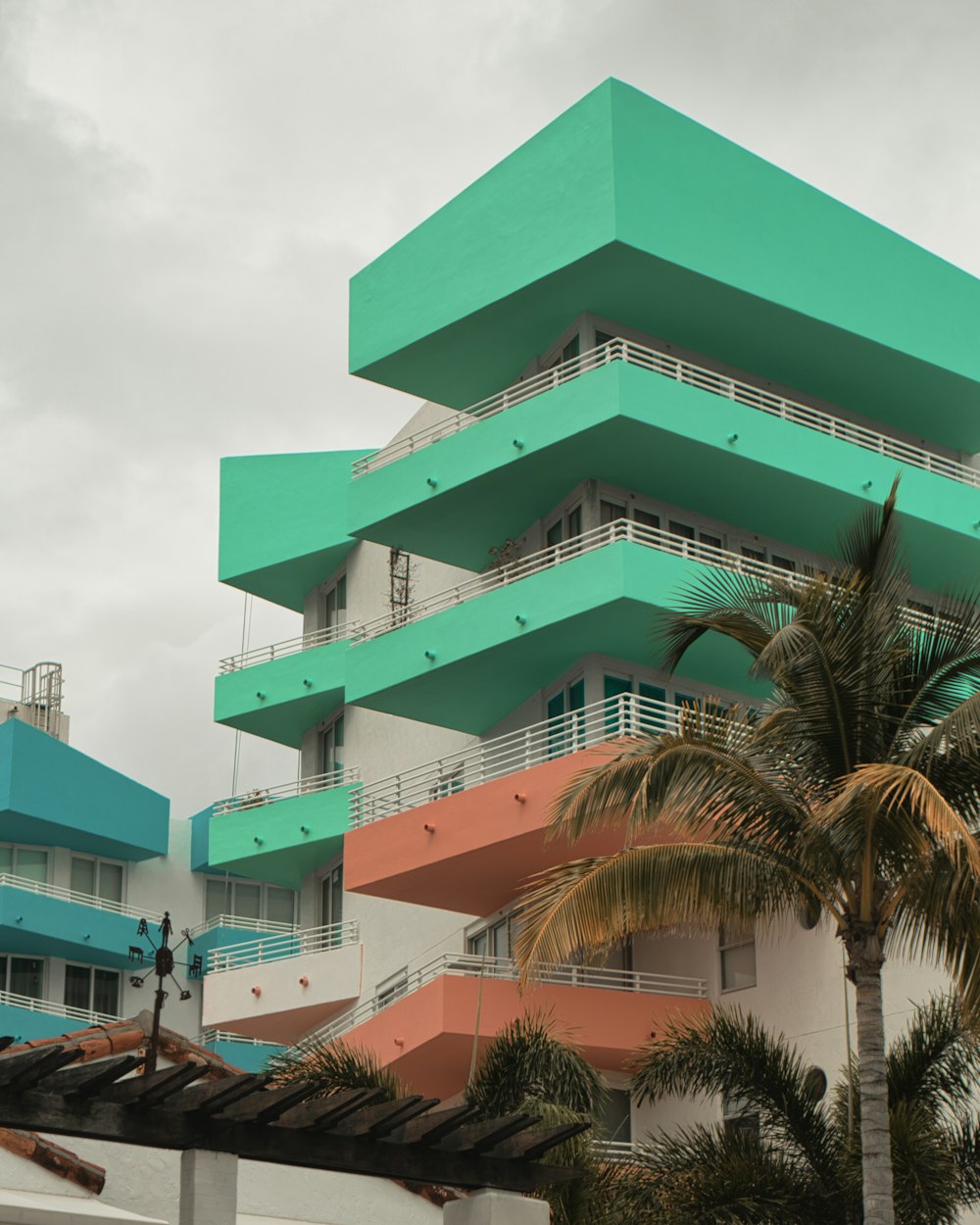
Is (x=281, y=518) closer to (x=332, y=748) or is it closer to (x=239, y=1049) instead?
(x=332, y=748)

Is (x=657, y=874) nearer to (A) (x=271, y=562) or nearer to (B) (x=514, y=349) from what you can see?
(B) (x=514, y=349)

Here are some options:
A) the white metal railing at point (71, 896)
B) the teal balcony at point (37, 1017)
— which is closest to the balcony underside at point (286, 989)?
the teal balcony at point (37, 1017)

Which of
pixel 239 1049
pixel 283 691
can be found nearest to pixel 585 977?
pixel 283 691

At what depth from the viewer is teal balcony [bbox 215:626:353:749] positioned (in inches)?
1804

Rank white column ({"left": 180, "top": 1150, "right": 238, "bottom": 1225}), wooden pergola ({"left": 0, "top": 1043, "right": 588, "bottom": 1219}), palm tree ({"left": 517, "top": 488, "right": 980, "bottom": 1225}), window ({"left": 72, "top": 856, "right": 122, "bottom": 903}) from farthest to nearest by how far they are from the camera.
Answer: window ({"left": 72, "top": 856, "right": 122, "bottom": 903}), palm tree ({"left": 517, "top": 488, "right": 980, "bottom": 1225}), white column ({"left": 180, "top": 1150, "right": 238, "bottom": 1225}), wooden pergola ({"left": 0, "top": 1043, "right": 588, "bottom": 1219})

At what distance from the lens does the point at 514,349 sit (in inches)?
1495

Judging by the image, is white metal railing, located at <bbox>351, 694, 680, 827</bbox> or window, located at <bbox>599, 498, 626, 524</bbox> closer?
white metal railing, located at <bbox>351, 694, 680, 827</bbox>

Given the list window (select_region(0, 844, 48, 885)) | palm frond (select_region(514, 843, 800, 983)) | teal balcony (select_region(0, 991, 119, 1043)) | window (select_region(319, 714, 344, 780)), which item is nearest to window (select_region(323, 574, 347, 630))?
window (select_region(319, 714, 344, 780))

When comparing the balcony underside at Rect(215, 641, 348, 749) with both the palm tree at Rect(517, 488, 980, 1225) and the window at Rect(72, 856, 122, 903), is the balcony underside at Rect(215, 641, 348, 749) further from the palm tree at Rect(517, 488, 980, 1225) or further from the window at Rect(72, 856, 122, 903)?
the palm tree at Rect(517, 488, 980, 1225)

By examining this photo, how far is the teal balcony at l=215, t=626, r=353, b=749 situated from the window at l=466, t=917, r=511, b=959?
31.5 ft

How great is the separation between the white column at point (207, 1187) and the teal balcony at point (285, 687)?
30390mm

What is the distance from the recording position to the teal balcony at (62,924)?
A: 51.6 m

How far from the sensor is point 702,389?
35.4m

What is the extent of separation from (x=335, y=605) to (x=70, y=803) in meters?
11.0
